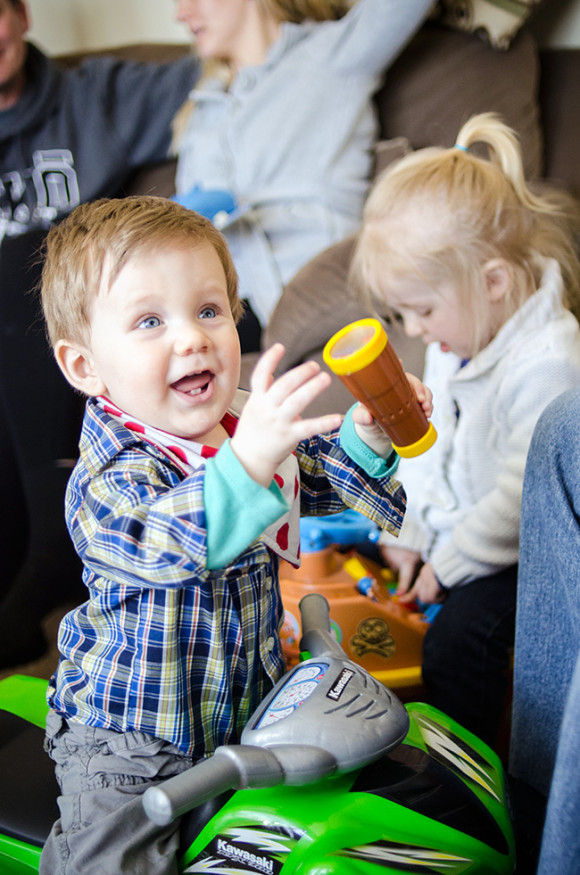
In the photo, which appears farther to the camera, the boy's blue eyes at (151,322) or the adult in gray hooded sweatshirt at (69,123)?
the adult in gray hooded sweatshirt at (69,123)

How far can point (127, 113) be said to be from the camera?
1.89 meters

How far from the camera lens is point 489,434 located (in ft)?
3.69

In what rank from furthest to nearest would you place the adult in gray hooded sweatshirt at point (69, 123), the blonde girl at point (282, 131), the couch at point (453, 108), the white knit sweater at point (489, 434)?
1. the adult in gray hooded sweatshirt at point (69, 123)
2. the blonde girl at point (282, 131)
3. the couch at point (453, 108)
4. the white knit sweater at point (489, 434)

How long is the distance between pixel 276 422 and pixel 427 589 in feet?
2.23

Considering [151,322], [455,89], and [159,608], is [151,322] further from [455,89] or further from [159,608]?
[455,89]

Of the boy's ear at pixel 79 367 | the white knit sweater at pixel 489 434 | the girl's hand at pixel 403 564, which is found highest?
the boy's ear at pixel 79 367

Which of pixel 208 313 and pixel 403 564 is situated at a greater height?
pixel 208 313

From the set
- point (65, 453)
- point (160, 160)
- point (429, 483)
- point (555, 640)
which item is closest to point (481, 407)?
point (429, 483)

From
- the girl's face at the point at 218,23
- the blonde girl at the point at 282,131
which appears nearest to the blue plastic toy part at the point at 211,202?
the blonde girl at the point at 282,131

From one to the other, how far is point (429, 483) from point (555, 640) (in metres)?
0.49

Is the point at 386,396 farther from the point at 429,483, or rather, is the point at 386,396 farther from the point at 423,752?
the point at 429,483

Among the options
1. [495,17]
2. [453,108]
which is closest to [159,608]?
[453,108]

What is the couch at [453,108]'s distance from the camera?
4.51 ft

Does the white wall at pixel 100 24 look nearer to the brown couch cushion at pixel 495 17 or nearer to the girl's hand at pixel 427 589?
the brown couch cushion at pixel 495 17
